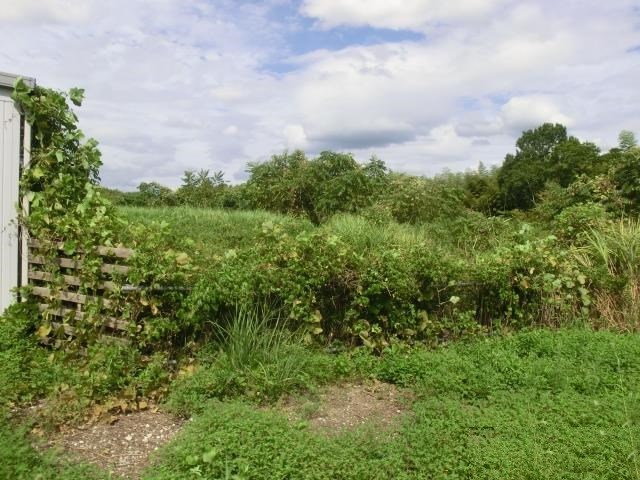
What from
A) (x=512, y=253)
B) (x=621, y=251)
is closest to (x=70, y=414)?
(x=512, y=253)

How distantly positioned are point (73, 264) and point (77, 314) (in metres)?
0.45

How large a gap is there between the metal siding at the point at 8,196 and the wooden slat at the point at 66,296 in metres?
0.32

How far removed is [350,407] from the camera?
4.12 metres

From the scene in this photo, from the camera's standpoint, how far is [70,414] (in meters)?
3.76

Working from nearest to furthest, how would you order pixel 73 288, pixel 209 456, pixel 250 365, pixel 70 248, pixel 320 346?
pixel 209 456 → pixel 250 365 → pixel 70 248 → pixel 73 288 → pixel 320 346

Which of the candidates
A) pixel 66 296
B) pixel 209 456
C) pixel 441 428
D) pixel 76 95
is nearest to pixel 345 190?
pixel 76 95

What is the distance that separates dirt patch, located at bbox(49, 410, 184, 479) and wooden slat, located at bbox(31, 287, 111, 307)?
112 centimetres

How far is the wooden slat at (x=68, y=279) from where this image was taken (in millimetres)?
4492

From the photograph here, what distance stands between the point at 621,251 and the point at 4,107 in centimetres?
697

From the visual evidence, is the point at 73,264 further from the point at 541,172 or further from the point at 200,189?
the point at 541,172

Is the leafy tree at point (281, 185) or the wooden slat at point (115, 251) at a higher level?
the leafy tree at point (281, 185)

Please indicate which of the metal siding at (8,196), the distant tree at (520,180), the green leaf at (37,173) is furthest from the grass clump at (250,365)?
the distant tree at (520,180)

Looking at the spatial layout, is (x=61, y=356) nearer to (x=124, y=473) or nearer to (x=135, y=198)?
(x=124, y=473)

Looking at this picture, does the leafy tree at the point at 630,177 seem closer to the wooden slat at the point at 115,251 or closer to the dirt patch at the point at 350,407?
the dirt patch at the point at 350,407
